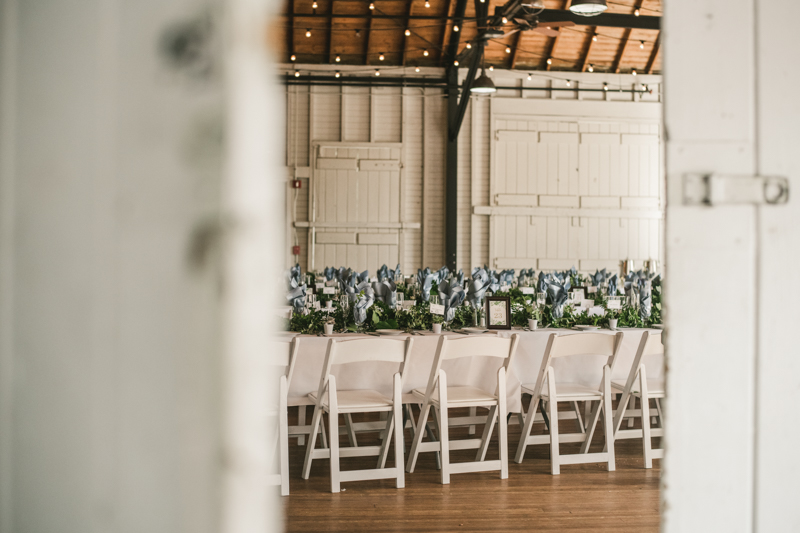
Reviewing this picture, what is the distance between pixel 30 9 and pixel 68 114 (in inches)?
4.1

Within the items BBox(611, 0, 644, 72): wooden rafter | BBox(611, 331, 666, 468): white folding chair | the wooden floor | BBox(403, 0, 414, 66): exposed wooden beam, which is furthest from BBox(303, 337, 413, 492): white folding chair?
BBox(611, 0, 644, 72): wooden rafter

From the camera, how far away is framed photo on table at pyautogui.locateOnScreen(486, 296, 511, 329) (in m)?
4.92

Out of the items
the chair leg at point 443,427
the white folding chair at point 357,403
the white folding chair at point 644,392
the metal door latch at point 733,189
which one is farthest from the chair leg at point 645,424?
the metal door latch at point 733,189

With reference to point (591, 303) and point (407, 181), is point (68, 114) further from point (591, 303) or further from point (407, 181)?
point (407, 181)

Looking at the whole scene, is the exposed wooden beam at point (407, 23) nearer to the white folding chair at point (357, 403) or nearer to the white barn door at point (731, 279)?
the white folding chair at point (357, 403)

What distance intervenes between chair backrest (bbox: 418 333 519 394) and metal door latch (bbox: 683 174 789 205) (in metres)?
2.45

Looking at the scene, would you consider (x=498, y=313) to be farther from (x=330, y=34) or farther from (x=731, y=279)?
(x=330, y=34)

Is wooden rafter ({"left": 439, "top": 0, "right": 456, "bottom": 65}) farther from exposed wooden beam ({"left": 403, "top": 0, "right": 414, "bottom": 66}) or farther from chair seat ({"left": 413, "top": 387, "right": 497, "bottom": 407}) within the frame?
chair seat ({"left": 413, "top": 387, "right": 497, "bottom": 407})

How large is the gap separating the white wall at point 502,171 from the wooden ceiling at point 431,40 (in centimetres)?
31

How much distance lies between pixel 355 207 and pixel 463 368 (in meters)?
8.68

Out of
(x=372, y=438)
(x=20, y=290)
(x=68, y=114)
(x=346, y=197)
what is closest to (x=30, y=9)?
(x=68, y=114)

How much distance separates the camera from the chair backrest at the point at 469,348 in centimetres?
369

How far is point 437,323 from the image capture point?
4.81m

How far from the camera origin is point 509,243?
42.3 ft
